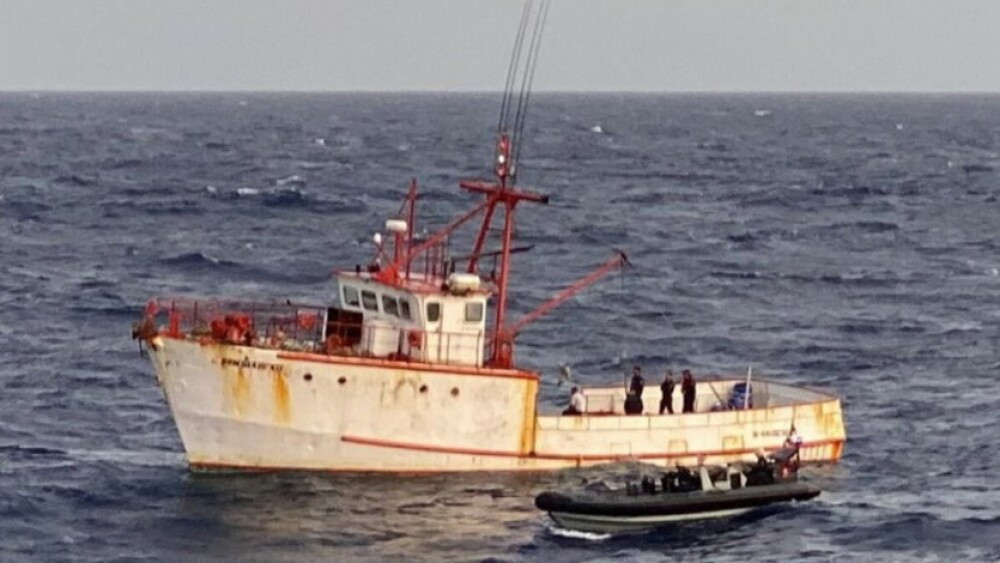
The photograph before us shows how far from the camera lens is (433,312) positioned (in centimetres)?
4619

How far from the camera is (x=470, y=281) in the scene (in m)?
46.2

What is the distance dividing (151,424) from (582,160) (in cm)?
11966

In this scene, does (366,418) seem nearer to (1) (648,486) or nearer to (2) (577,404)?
(2) (577,404)

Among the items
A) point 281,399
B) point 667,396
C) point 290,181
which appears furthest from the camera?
point 290,181

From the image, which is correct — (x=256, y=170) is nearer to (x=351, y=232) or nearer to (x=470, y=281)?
(x=351, y=232)

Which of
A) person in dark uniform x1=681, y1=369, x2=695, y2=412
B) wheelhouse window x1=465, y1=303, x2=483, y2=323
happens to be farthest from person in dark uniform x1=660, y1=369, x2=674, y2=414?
wheelhouse window x1=465, y1=303, x2=483, y2=323

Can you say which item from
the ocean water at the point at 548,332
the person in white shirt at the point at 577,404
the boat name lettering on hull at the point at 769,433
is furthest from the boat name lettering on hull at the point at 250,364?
the boat name lettering on hull at the point at 769,433

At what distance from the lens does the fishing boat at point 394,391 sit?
4525cm

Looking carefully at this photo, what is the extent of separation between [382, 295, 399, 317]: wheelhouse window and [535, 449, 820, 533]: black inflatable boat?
6.57 metres

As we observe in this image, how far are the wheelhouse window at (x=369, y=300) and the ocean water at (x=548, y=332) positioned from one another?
3880mm

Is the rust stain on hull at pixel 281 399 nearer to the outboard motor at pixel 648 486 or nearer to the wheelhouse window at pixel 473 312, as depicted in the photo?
the wheelhouse window at pixel 473 312

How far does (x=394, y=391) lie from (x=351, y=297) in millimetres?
3236

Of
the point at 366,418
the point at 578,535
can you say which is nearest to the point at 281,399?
the point at 366,418

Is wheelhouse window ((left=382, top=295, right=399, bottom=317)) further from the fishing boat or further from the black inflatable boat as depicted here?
the black inflatable boat
